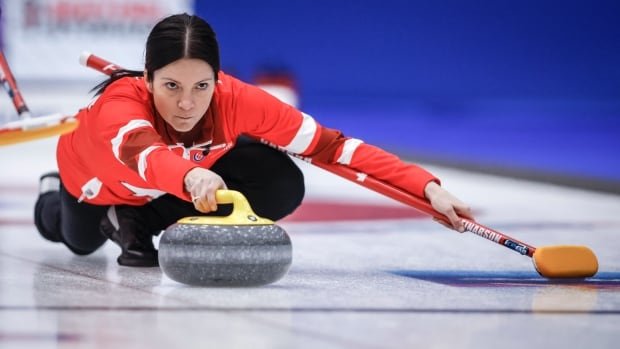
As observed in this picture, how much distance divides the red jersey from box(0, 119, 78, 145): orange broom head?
0.05 metres

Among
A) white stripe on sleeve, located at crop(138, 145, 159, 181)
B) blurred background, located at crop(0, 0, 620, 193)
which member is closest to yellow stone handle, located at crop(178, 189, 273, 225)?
white stripe on sleeve, located at crop(138, 145, 159, 181)

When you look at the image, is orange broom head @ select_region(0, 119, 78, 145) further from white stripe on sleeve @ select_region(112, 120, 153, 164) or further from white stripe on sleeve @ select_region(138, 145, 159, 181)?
white stripe on sleeve @ select_region(138, 145, 159, 181)

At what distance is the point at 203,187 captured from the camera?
2.23 meters

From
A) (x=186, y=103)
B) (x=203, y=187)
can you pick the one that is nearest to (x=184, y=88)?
(x=186, y=103)

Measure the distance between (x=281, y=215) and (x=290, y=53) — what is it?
5.55 m

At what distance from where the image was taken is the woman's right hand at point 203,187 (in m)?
2.22

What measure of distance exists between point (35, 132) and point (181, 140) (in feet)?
1.31

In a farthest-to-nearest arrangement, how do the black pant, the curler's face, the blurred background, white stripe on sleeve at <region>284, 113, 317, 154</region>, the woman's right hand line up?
the blurred background, the black pant, white stripe on sleeve at <region>284, 113, 317, 154</region>, the curler's face, the woman's right hand

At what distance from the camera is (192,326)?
196 cm

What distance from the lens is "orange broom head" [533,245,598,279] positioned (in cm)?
268

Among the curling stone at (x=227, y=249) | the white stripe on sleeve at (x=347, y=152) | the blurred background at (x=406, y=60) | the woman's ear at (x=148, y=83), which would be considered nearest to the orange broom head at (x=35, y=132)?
the woman's ear at (x=148, y=83)

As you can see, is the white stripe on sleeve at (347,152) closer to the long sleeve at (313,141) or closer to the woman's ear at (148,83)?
the long sleeve at (313,141)

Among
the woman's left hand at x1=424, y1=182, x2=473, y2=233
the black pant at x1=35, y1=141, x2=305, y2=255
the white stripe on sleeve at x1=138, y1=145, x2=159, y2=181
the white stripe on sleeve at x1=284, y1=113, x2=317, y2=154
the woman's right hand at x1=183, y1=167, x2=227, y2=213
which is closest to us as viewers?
the woman's right hand at x1=183, y1=167, x2=227, y2=213

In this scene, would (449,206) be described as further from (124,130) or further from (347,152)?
(124,130)
